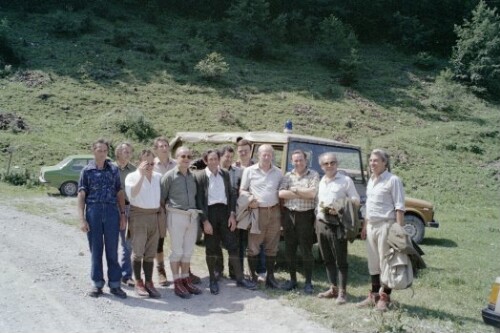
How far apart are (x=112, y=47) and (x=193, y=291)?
27.4 metres

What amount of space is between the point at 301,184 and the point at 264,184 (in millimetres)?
494

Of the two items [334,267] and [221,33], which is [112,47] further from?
[334,267]

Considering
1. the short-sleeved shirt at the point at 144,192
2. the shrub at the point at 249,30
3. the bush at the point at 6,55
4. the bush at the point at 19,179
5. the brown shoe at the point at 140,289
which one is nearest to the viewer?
the short-sleeved shirt at the point at 144,192

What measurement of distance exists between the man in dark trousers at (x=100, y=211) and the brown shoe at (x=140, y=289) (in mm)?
179

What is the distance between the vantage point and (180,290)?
19.0 feet

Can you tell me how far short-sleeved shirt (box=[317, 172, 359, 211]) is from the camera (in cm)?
563

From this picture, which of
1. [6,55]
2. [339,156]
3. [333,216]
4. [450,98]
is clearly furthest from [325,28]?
[333,216]

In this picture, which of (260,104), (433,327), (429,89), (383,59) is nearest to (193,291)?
(433,327)

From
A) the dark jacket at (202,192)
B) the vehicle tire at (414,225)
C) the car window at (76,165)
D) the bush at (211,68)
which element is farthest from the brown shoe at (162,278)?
the bush at (211,68)

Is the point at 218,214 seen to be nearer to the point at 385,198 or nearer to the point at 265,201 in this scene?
the point at 265,201

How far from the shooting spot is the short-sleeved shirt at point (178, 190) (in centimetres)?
582

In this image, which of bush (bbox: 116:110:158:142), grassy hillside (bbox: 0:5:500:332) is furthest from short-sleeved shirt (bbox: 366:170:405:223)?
bush (bbox: 116:110:158:142)

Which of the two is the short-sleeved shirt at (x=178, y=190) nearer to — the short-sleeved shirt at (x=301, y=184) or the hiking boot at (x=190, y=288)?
the hiking boot at (x=190, y=288)

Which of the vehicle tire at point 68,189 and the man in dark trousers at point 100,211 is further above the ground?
the man in dark trousers at point 100,211
